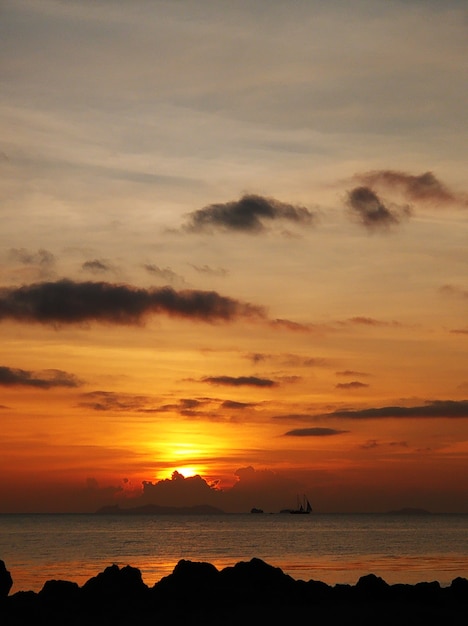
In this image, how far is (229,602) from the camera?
31.1 metres

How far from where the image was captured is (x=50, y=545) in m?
122

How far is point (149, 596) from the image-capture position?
106ft

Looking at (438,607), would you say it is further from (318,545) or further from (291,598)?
(318,545)

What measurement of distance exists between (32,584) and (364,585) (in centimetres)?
3710

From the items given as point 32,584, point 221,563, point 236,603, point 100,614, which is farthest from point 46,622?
point 221,563

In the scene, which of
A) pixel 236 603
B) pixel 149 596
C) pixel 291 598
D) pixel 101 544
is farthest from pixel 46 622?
pixel 101 544

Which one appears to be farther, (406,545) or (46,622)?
(406,545)

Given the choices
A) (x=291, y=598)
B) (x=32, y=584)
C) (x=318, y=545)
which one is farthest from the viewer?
(x=318, y=545)

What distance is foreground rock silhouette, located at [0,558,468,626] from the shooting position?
29688 mm

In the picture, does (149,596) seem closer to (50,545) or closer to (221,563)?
(221,563)

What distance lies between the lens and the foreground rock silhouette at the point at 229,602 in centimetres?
2969

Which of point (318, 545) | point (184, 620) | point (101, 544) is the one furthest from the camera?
point (101, 544)

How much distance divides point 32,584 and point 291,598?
123 feet

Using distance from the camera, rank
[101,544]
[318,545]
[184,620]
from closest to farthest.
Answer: [184,620] < [318,545] < [101,544]
